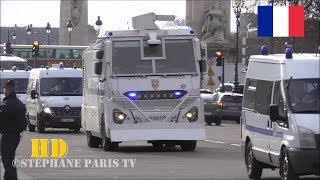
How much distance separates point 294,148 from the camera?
17391mm

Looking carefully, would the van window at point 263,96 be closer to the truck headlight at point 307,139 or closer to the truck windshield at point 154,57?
the truck headlight at point 307,139

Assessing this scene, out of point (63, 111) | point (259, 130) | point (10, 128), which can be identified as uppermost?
point (10, 128)

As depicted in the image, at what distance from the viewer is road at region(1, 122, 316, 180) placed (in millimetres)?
20844

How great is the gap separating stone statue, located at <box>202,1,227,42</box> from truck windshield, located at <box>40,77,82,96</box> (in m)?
54.2

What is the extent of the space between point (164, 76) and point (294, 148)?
418 inches

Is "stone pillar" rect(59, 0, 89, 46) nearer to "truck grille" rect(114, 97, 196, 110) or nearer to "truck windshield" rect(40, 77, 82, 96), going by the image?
"truck windshield" rect(40, 77, 82, 96)

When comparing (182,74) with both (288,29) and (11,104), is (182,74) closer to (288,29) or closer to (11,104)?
(11,104)

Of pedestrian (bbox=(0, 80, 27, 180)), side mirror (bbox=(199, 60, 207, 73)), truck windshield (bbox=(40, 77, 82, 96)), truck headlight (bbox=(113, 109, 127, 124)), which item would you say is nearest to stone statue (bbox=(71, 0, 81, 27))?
truck windshield (bbox=(40, 77, 82, 96))

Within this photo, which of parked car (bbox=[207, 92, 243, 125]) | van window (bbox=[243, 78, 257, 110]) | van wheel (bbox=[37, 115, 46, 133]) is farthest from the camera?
parked car (bbox=[207, 92, 243, 125])

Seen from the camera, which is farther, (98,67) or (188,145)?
(188,145)

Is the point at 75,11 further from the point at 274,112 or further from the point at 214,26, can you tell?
the point at 274,112

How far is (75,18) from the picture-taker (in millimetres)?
103750

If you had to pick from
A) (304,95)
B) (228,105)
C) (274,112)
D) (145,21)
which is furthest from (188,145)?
(228,105)

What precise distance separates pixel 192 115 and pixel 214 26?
6762cm
